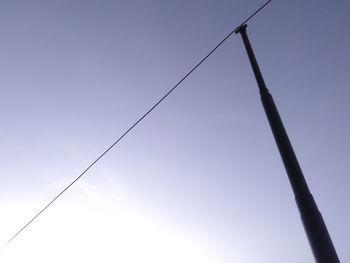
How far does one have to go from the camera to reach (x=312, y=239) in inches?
134

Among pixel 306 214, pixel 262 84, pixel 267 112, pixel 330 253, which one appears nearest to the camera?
pixel 330 253

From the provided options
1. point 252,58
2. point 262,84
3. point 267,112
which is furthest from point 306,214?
point 252,58

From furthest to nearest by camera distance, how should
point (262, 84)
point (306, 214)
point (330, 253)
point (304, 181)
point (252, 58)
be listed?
point (252, 58) → point (262, 84) → point (304, 181) → point (306, 214) → point (330, 253)

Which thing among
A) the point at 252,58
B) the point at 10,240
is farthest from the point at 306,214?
the point at 10,240

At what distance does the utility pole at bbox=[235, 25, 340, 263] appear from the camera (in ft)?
10.8

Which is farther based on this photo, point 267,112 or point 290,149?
Answer: point 267,112

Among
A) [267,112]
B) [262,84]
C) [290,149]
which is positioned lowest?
[290,149]

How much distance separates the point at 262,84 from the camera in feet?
16.3

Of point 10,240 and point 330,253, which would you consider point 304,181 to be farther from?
point 10,240

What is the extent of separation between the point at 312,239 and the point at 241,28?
3870 millimetres

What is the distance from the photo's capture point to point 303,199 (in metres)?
3.66

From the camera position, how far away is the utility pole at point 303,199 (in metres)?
3.28

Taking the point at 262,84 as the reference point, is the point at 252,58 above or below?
above

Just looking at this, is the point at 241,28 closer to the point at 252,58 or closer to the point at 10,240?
the point at 252,58
